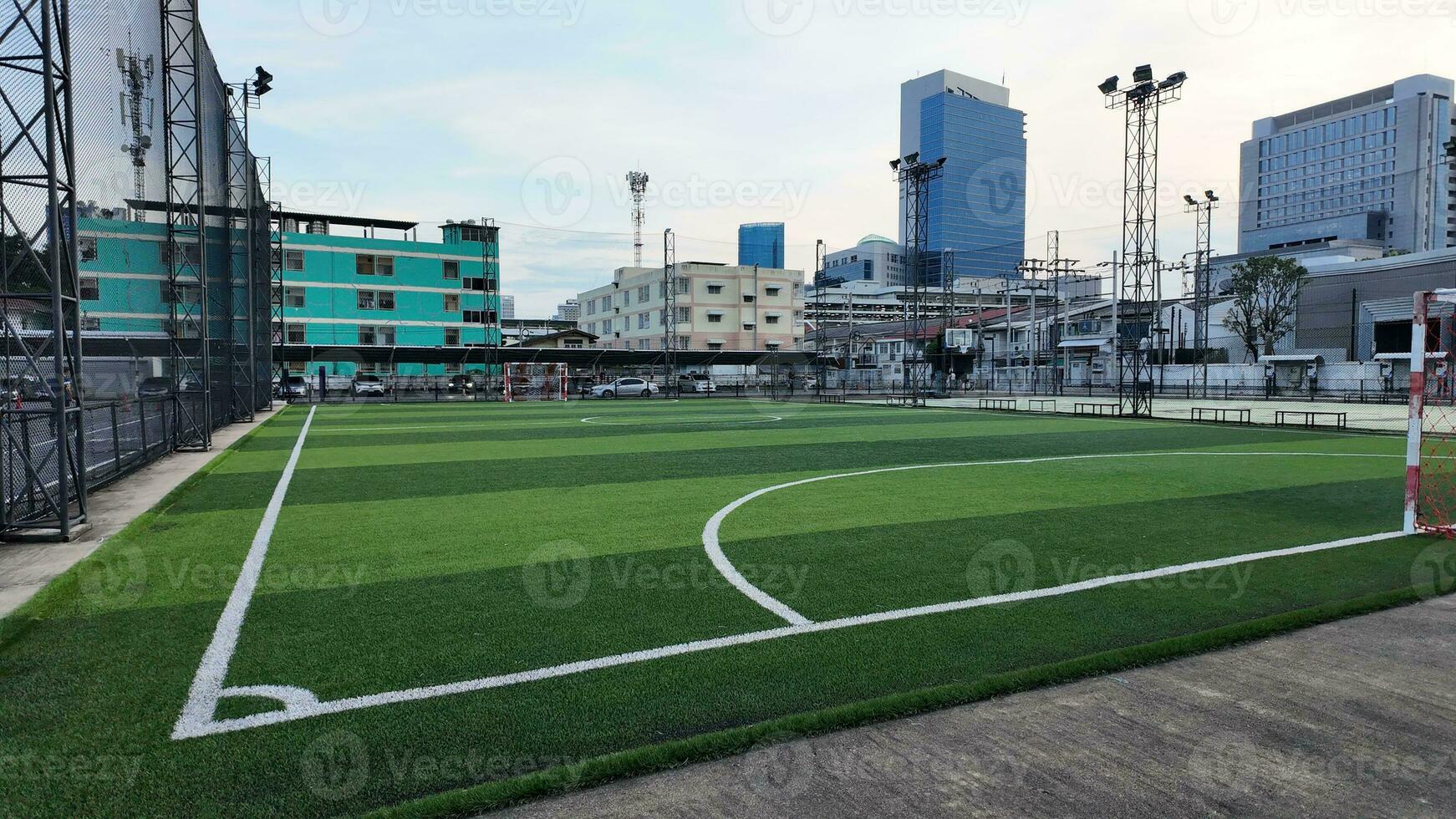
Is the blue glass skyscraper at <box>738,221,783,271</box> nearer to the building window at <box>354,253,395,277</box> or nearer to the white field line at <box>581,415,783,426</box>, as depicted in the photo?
the building window at <box>354,253,395,277</box>

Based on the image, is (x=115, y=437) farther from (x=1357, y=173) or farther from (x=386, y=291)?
(x=1357, y=173)

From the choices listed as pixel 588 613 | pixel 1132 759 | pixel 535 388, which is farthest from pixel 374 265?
pixel 1132 759

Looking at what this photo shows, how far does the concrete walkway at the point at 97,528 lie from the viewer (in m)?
6.41

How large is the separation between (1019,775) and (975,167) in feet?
292

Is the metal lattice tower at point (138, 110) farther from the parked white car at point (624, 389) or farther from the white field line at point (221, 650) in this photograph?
the parked white car at point (624, 389)

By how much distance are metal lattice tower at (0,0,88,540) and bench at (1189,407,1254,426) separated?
2609 cm

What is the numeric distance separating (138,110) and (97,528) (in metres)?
9.37

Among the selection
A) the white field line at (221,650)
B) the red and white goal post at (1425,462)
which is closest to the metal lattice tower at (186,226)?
the white field line at (221,650)

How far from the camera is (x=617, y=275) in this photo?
292 feet

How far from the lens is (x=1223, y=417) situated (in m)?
27.7

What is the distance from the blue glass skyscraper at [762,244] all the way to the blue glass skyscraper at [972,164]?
84.5ft

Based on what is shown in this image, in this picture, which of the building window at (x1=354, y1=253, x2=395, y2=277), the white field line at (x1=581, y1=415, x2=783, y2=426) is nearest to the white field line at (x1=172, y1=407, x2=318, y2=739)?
the white field line at (x1=581, y1=415, x2=783, y2=426)

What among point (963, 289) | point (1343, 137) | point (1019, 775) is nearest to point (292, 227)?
point (1019, 775)

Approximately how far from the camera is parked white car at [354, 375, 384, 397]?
47.0 metres
